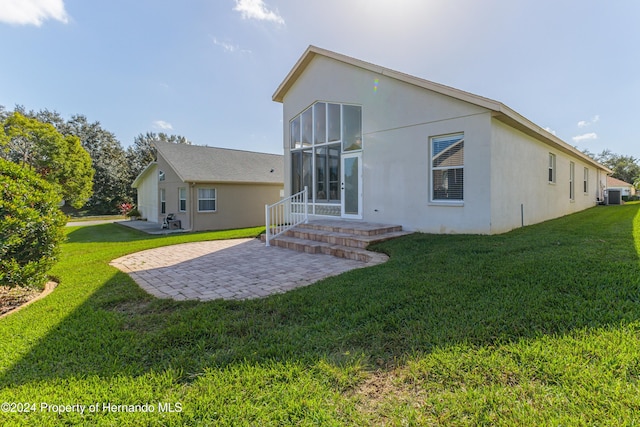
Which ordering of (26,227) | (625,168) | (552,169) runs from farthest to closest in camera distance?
1. (625,168)
2. (552,169)
3. (26,227)

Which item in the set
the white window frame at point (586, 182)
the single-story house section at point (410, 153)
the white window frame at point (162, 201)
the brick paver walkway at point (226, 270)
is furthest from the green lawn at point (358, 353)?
the white window frame at point (586, 182)

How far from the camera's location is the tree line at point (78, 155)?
714 inches

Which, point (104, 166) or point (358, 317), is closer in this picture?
point (358, 317)

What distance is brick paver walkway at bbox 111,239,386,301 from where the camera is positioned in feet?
14.8

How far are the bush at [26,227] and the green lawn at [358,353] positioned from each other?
0.71 metres

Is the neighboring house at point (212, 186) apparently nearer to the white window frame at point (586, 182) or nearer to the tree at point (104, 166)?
the white window frame at point (586, 182)

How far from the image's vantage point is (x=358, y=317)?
3121 mm

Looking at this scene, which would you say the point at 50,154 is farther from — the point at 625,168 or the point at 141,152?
the point at 625,168

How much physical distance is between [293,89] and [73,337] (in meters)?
10.7

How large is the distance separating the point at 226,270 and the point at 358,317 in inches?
137

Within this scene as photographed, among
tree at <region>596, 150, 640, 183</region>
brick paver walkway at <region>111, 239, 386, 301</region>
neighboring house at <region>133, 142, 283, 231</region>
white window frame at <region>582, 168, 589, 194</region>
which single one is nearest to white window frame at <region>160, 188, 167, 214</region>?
neighboring house at <region>133, 142, 283, 231</region>

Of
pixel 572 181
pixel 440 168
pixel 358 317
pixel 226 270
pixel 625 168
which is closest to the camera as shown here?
pixel 358 317

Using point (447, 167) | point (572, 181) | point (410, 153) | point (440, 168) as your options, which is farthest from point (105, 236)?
point (572, 181)

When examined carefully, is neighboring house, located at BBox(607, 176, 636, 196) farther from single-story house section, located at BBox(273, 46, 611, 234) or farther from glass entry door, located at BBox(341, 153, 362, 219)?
glass entry door, located at BBox(341, 153, 362, 219)
